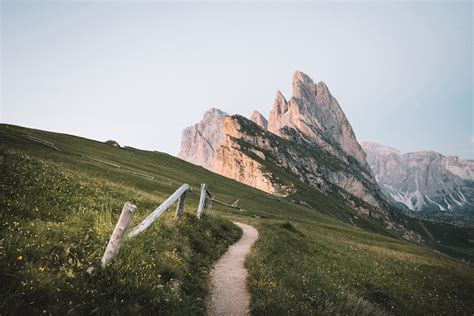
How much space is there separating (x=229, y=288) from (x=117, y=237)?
447cm

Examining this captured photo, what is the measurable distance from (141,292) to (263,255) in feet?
26.6

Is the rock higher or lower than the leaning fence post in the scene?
higher

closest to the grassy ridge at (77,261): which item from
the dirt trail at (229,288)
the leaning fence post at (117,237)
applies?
the leaning fence post at (117,237)

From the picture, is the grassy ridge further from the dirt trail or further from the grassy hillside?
the dirt trail

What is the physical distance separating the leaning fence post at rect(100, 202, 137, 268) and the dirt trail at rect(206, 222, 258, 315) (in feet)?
10.2

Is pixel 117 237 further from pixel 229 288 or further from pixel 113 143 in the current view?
pixel 113 143

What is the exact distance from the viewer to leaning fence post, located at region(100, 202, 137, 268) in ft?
23.1

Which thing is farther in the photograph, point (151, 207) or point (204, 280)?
point (151, 207)

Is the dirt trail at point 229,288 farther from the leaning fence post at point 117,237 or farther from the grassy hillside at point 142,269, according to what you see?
the leaning fence post at point 117,237

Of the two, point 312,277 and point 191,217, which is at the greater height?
point 191,217

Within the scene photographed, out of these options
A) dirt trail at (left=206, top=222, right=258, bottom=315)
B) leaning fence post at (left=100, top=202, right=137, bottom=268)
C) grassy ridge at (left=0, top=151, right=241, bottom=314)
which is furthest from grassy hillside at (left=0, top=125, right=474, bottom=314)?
dirt trail at (left=206, top=222, right=258, bottom=315)

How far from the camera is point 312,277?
42.8ft

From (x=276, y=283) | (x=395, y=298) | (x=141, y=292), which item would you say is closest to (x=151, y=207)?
(x=276, y=283)

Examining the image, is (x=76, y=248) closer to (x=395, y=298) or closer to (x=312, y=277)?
(x=312, y=277)
